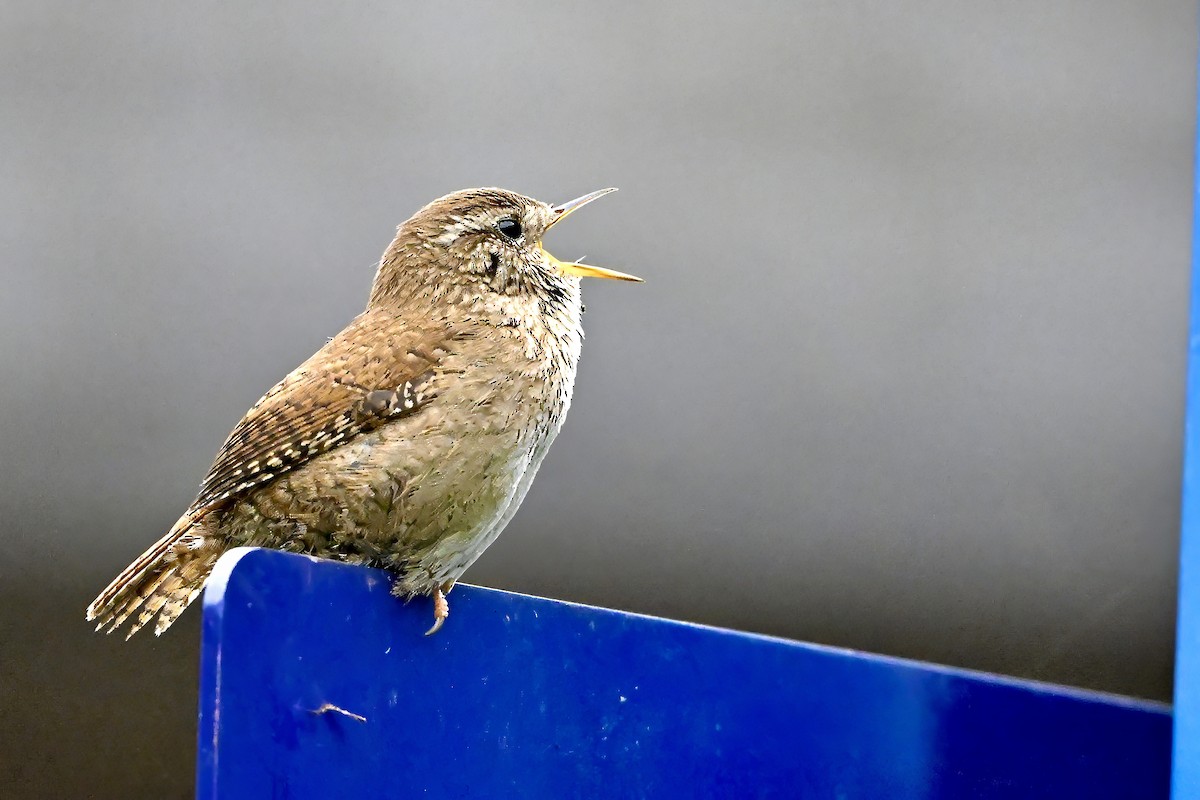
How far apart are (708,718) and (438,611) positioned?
1.49 feet

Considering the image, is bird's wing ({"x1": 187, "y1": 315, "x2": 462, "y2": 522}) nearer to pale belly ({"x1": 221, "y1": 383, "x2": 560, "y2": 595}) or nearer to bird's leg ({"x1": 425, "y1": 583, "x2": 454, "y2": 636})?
pale belly ({"x1": 221, "y1": 383, "x2": 560, "y2": 595})

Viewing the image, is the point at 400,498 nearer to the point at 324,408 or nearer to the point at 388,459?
the point at 388,459

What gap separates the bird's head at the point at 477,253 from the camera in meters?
2.32

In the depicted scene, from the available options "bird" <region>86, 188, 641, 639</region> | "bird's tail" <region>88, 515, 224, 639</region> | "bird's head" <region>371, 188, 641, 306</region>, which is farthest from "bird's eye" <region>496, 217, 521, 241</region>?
"bird's tail" <region>88, 515, 224, 639</region>

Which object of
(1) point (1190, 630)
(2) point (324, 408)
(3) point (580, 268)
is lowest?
(1) point (1190, 630)

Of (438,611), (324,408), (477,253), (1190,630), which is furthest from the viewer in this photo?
(477,253)

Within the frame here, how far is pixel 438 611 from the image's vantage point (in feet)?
5.78

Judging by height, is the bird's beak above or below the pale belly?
above

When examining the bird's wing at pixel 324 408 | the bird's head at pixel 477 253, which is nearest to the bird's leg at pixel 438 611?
the bird's wing at pixel 324 408

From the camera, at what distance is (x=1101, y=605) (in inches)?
185

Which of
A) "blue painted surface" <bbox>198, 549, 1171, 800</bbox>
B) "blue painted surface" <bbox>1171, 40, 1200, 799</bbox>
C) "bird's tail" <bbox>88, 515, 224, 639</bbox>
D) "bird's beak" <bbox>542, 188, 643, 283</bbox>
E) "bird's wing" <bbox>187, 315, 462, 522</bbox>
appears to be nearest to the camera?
"blue painted surface" <bbox>1171, 40, 1200, 799</bbox>

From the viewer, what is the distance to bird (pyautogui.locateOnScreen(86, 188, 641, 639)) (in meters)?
1.94

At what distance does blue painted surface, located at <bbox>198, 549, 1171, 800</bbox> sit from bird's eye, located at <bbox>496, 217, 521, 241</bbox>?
29.7 inches

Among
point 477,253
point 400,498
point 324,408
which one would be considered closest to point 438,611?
point 400,498
